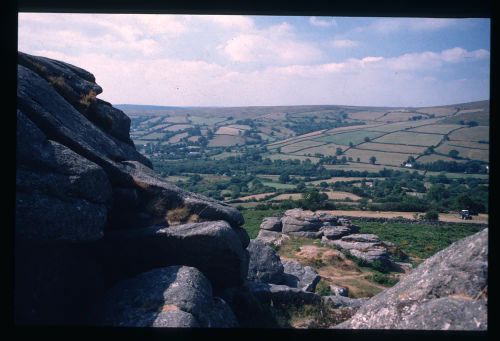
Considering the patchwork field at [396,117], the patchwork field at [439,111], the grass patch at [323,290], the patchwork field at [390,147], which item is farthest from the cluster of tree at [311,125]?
the grass patch at [323,290]

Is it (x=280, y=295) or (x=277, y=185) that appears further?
(x=277, y=185)

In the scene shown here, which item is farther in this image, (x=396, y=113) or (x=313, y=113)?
(x=313, y=113)

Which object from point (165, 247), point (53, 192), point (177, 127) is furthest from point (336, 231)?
point (177, 127)

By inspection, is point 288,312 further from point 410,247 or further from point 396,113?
point 396,113

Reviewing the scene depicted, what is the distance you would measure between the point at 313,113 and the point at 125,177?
166 m

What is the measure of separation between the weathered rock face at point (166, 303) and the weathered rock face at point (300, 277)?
27.5 ft

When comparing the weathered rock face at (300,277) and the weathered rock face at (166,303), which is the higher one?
A: the weathered rock face at (166,303)

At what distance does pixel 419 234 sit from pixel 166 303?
45726 mm

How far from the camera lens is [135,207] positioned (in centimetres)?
1007

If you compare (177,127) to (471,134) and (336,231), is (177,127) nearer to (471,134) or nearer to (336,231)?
(471,134)

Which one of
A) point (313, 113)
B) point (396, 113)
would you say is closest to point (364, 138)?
point (396, 113)

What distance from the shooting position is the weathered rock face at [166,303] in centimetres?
710

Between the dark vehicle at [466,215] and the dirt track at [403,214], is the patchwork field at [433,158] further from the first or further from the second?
the dark vehicle at [466,215]

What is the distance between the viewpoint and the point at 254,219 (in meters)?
58.2
